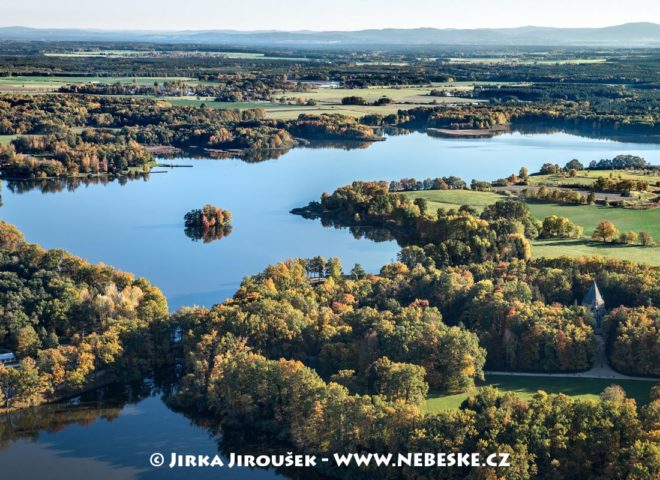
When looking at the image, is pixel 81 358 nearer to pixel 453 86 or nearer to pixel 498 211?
pixel 498 211

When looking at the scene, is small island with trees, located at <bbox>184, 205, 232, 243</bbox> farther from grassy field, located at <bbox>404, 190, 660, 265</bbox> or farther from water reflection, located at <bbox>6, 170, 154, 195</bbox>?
water reflection, located at <bbox>6, 170, 154, 195</bbox>

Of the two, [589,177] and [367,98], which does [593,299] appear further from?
[367,98]

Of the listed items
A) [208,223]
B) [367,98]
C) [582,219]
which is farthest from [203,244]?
[367,98]

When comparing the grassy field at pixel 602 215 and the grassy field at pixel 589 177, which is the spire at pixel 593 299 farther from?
the grassy field at pixel 589 177

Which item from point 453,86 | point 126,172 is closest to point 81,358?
point 126,172

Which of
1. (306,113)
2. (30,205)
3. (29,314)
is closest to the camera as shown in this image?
(29,314)
